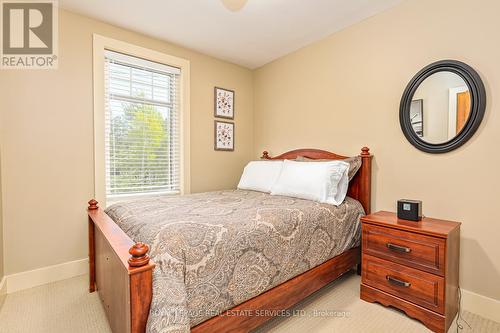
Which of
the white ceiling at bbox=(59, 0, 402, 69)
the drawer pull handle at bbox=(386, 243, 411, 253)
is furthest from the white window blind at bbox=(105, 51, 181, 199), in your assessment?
the drawer pull handle at bbox=(386, 243, 411, 253)

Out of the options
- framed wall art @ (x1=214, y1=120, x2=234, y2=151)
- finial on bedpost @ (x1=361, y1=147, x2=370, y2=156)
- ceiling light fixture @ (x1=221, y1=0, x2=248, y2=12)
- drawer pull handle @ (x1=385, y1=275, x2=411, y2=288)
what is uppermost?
ceiling light fixture @ (x1=221, y1=0, x2=248, y2=12)

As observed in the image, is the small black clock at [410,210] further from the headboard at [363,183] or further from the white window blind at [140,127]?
the white window blind at [140,127]

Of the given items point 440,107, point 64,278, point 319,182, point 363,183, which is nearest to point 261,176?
point 319,182

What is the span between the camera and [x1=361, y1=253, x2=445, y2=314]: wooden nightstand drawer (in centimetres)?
158

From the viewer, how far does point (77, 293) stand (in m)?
2.05

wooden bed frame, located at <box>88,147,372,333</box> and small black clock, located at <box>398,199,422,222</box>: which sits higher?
small black clock, located at <box>398,199,422,222</box>

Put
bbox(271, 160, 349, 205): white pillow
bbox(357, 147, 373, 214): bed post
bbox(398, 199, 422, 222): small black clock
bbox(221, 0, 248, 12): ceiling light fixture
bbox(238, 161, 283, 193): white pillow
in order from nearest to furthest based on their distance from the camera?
bbox(398, 199, 422, 222): small black clock < bbox(221, 0, 248, 12): ceiling light fixture < bbox(271, 160, 349, 205): white pillow < bbox(357, 147, 373, 214): bed post < bbox(238, 161, 283, 193): white pillow

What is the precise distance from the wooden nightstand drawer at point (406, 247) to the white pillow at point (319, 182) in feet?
1.28

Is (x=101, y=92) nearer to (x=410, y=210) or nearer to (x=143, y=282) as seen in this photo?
(x=143, y=282)

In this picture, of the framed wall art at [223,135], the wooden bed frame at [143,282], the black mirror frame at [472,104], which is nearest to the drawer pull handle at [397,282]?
the wooden bed frame at [143,282]

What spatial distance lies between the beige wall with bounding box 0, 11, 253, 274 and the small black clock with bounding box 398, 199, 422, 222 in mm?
2822

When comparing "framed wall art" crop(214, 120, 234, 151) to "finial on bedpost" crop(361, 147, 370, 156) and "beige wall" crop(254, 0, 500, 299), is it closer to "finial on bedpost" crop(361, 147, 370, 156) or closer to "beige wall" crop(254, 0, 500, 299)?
→ "beige wall" crop(254, 0, 500, 299)

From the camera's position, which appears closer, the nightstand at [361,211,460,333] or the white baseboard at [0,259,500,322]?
the nightstand at [361,211,460,333]

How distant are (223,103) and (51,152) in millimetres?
2019
